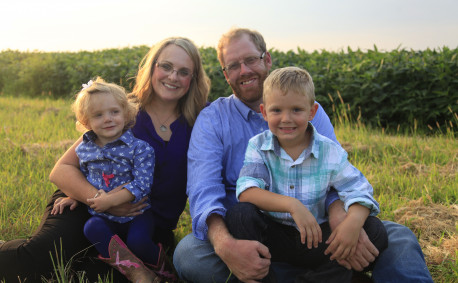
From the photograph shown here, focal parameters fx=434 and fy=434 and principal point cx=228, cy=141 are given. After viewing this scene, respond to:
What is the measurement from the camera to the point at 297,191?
271 centimetres

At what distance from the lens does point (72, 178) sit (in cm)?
321

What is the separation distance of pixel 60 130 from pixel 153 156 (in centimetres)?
500

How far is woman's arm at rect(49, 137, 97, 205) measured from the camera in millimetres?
3123

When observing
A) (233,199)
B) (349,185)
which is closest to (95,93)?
(233,199)

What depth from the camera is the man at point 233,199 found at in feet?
8.41

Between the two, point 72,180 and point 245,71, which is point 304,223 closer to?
point 245,71

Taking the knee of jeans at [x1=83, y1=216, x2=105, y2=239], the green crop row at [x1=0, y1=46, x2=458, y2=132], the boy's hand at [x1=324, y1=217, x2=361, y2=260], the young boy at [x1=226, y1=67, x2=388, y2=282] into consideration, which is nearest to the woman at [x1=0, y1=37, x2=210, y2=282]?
the knee of jeans at [x1=83, y1=216, x2=105, y2=239]

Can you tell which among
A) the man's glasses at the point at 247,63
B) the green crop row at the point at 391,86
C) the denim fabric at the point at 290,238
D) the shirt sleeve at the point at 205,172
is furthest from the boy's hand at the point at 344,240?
the green crop row at the point at 391,86

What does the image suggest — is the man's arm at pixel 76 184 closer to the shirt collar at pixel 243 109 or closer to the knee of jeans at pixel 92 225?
Answer: the knee of jeans at pixel 92 225

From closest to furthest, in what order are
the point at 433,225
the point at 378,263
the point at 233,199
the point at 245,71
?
the point at 378,263, the point at 233,199, the point at 245,71, the point at 433,225

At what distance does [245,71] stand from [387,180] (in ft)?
7.89

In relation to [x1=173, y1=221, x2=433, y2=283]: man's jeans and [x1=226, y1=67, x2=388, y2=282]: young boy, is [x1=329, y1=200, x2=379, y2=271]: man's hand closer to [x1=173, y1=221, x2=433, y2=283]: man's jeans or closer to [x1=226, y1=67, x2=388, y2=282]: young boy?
[x1=226, y1=67, x2=388, y2=282]: young boy

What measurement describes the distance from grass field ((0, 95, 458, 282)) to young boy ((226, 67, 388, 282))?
3.53 feet

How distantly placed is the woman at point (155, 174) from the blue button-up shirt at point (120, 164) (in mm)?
98
